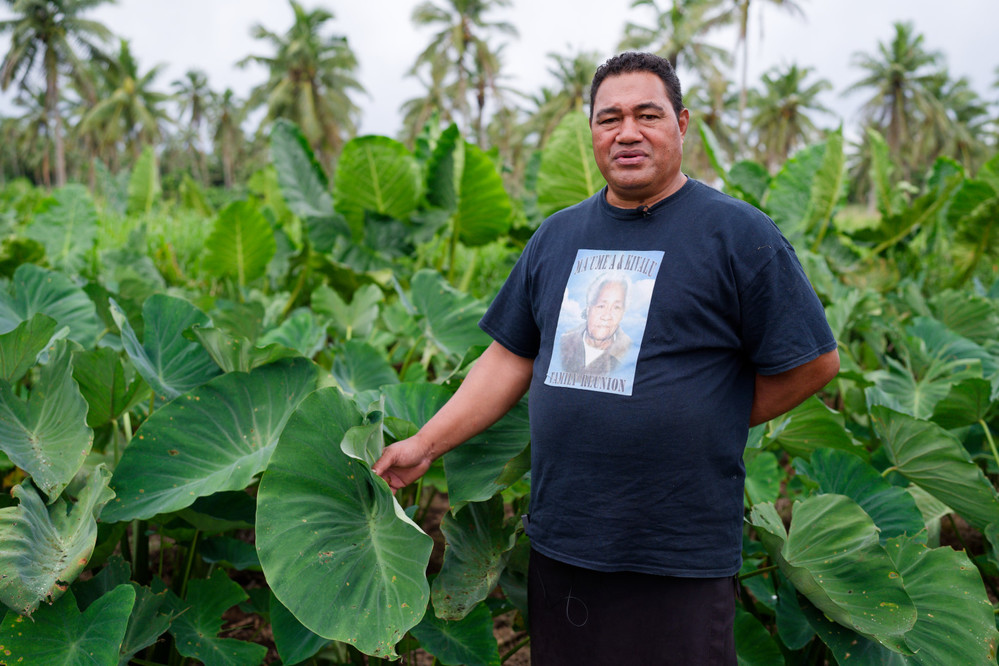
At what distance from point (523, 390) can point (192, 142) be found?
154 feet

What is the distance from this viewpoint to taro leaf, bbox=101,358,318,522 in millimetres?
1411

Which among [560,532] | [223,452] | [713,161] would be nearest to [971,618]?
[560,532]

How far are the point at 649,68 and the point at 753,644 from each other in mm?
1207

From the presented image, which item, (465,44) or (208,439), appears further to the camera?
(465,44)

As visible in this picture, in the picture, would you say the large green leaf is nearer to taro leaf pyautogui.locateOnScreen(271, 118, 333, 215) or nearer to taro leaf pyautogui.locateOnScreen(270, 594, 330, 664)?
taro leaf pyautogui.locateOnScreen(271, 118, 333, 215)

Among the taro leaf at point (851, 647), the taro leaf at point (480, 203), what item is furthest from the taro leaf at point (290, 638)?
the taro leaf at point (480, 203)

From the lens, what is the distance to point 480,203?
141 inches

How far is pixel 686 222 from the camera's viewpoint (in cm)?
118

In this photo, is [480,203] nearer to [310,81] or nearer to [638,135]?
[638,135]

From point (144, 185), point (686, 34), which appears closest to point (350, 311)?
point (144, 185)

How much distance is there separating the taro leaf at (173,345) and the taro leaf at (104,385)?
6 cm

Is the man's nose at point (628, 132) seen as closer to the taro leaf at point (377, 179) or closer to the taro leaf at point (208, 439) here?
the taro leaf at point (208, 439)

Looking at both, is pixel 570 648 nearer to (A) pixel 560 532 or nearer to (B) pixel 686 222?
(A) pixel 560 532

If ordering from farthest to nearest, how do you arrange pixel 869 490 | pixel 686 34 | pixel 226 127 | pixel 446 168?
pixel 226 127, pixel 686 34, pixel 446 168, pixel 869 490
